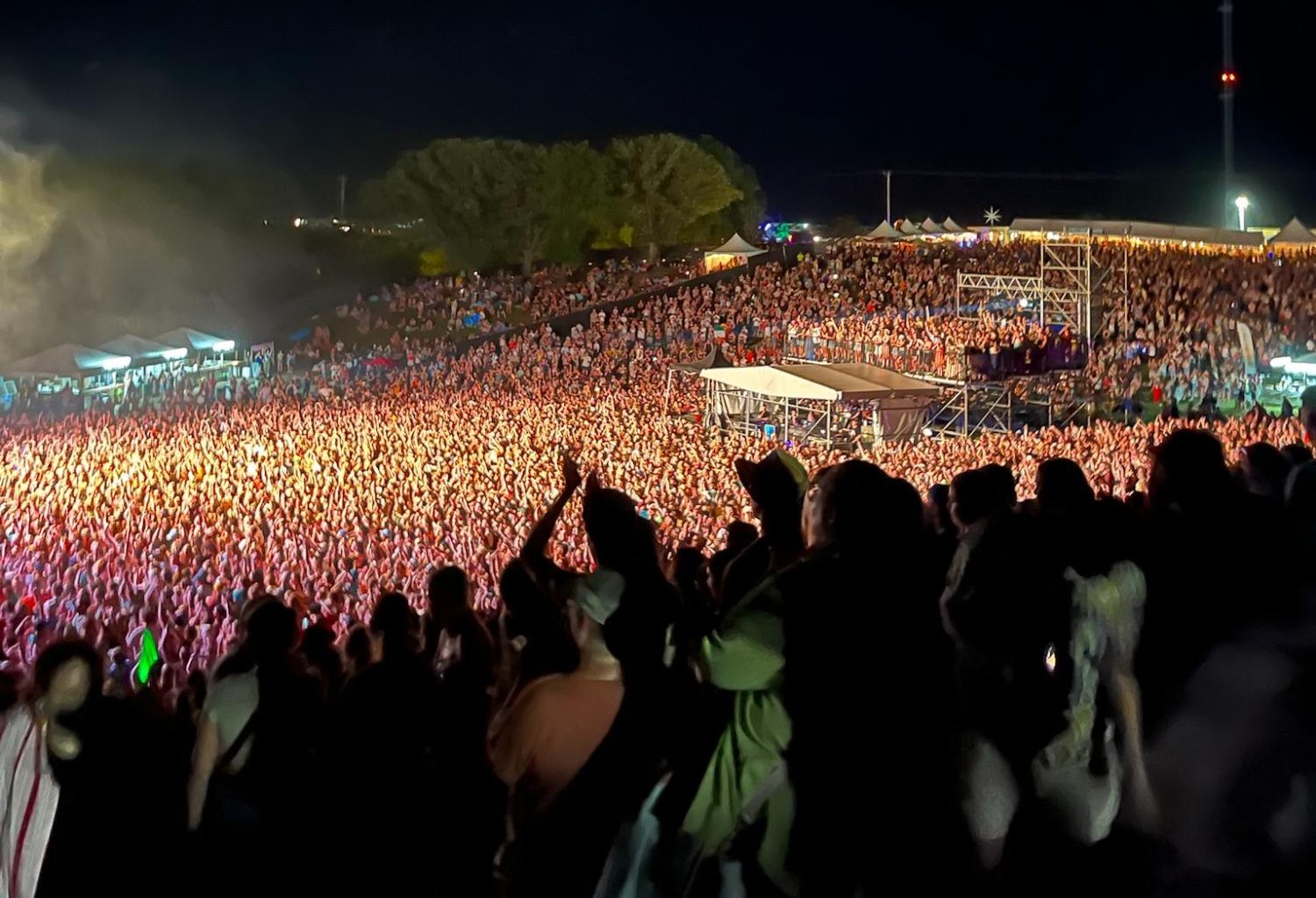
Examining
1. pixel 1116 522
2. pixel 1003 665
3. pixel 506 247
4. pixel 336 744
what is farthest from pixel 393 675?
pixel 506 247

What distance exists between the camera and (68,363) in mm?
27109

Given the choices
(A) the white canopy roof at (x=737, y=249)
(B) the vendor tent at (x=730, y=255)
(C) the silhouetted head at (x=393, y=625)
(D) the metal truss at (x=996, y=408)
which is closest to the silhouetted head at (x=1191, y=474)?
(C) the silhouetted head at (x=393, y=625)

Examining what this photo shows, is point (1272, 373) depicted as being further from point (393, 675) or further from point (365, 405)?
point (393, 675)

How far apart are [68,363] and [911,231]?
36707 mm

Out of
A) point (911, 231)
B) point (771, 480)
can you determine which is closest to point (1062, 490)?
point (771, 480)

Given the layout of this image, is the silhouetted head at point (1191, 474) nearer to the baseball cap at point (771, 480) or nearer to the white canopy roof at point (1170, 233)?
the baseball cap at point (771, 480)

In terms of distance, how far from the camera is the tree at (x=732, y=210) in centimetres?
6375

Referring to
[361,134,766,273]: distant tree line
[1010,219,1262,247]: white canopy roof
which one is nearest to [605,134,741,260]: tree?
Answer: [361,134,766,273]: distant tree line

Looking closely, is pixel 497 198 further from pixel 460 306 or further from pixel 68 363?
pixel 68 363

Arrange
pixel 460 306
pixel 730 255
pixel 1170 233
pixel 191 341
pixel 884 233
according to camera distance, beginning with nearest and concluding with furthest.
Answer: pixel 191 341 < pixel 460 306 < pixel 1170 233 < pixel 730 255 < pixel 884 233

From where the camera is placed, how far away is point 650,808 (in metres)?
3.34

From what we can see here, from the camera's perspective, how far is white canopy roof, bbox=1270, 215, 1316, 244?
45.2 metres

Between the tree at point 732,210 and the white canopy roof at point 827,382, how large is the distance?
42.6 metres

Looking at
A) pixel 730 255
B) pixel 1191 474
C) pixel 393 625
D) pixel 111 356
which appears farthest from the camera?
pixel 730 255
